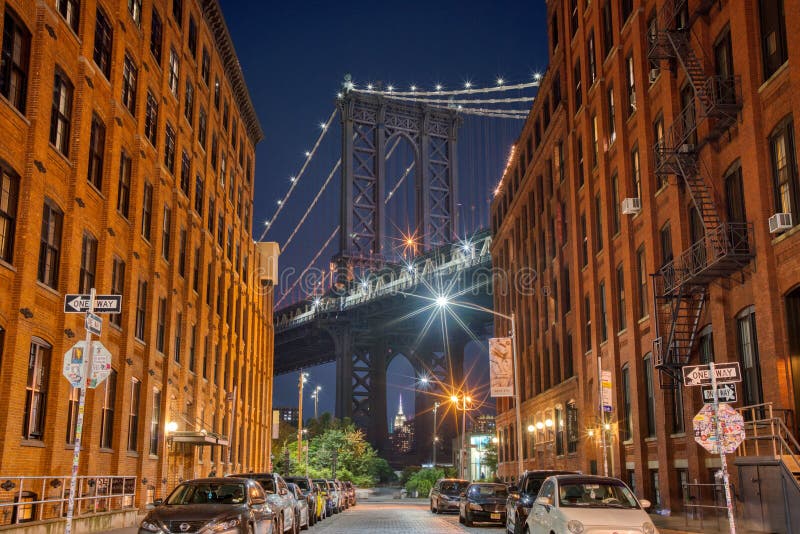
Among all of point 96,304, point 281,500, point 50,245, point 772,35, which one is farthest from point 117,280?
point 772,35

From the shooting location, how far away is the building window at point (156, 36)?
32719 millimetres

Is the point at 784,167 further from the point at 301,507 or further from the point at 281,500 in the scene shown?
the point at 301,507

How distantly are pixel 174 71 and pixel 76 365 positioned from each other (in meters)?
25.4

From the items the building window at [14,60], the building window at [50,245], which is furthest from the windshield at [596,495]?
the building window at [14,60]

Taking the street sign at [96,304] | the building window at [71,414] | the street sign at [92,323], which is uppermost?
the street sign at [96,304]

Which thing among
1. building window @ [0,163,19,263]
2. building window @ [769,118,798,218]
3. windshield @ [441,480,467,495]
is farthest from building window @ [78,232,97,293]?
windshield @ [441,480,467,495]

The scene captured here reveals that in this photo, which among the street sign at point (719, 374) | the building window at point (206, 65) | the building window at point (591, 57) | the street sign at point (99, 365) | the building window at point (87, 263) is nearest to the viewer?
the street sign at point (99, 365)

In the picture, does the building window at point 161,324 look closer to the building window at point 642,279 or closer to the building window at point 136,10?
the building window at point 136,10

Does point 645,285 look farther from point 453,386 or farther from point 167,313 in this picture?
point 453,386

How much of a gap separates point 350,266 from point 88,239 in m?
78.3

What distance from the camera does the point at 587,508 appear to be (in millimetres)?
14703

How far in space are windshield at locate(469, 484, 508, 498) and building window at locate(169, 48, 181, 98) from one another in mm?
19330

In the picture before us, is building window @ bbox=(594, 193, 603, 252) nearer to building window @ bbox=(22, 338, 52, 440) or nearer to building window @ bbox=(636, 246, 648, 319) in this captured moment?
building window @ bbox=(636, 246, 648, 319)

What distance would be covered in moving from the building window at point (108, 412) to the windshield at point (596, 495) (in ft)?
49.9
